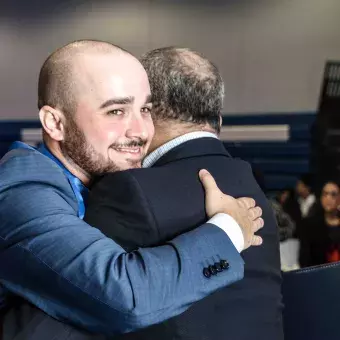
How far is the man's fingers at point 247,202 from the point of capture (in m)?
1.17

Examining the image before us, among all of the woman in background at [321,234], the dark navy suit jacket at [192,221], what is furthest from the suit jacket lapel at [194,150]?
the woman in background at [321,234]

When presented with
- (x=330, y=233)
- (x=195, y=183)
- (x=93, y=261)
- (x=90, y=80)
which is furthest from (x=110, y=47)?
(x=330, y=233)

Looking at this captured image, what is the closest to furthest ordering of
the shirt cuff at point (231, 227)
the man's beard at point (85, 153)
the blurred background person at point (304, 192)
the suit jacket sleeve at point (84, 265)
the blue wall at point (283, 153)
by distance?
1. the suit jacket sleeve at point (84, 265)
2. the shirt cuff at point (231, 227)
3. the man's beard at point (85, 153)
4. the blurred background person at point (304, 192)
5. the blue wall at point (283, 153)

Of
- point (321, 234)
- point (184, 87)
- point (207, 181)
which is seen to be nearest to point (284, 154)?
point (321, 234)

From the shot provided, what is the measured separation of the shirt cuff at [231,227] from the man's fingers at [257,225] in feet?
0.20

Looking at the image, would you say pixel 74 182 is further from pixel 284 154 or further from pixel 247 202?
pixel 284 154

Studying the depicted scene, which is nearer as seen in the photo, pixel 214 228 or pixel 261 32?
pixel 214 228

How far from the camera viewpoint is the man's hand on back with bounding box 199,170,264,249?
1125 mm

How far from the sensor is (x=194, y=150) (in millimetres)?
1222

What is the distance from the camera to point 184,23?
22.8ft

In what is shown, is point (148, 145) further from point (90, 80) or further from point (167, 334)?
point (167, 334)

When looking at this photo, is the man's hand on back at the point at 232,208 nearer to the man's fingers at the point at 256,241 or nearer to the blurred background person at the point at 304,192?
the man's fingers at the point at 256,241

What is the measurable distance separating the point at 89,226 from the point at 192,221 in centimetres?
21

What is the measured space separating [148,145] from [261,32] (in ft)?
19.6
